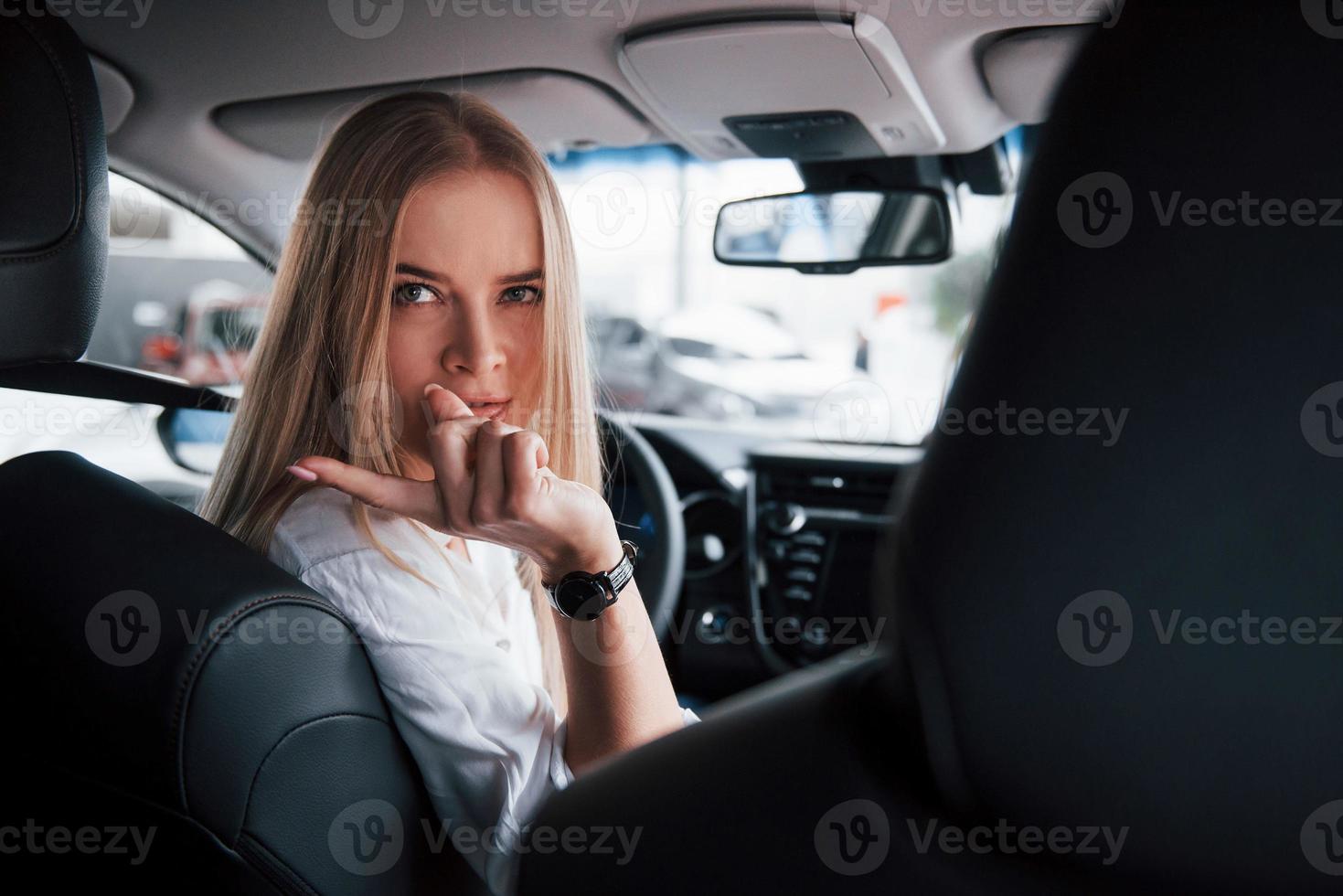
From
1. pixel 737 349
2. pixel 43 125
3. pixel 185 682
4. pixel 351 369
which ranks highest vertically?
pixel 43 125

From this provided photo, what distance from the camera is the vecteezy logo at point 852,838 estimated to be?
1.92 ft

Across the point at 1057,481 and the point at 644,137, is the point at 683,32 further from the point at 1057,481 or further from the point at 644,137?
the point at 1057,481

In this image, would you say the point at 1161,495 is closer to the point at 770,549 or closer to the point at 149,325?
the point at 770,549

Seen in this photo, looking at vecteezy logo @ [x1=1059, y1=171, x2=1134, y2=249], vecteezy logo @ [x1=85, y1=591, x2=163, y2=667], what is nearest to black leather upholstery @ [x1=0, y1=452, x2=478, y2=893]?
vecteezy logo @ [x1=85, y1=591, x2=163, y2=667]

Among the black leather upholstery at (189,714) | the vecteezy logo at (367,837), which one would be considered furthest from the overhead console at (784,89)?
the vecteezy logo at (367,837)

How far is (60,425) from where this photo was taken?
1758 mm

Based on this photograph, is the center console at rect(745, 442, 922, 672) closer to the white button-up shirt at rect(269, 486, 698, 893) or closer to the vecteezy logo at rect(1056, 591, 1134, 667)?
the white button-up shirt at rect(269, 486, 698, 893)

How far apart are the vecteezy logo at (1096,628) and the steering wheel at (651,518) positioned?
1.80 metres

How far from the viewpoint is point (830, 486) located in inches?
117

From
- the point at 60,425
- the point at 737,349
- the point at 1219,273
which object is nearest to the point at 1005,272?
the point at 1219,273

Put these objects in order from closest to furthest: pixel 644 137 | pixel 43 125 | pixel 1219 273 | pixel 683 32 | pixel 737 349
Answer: pixel 1219 273 → pixel 43 125 → pixel 683 32 → pixel 644 137 → pixel 737 349

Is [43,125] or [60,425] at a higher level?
[43,125]

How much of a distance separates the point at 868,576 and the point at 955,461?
2463 millimetres

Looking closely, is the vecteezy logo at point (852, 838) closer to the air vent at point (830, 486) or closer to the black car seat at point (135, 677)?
the black car seat at point (135, 677)
